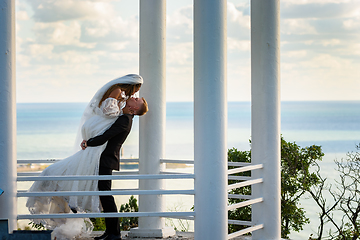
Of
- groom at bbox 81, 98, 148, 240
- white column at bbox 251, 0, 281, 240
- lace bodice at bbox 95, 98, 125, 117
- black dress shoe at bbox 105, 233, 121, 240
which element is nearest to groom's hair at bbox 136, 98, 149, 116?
groom at bbox 81, 98, 148, 240

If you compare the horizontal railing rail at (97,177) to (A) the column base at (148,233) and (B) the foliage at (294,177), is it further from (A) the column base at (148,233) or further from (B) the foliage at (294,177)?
(B) the foliage at (294,177)

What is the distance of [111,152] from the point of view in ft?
16.6

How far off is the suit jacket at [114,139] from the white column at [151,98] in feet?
1.90

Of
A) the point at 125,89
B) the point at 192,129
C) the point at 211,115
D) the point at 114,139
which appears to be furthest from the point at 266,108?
the point at 192,129

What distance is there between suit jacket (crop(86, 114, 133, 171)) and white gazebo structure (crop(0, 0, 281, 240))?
0.53 meters

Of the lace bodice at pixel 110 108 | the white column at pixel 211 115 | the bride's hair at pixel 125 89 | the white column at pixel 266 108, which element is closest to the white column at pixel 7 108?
the lace bodice at pixel 110 108

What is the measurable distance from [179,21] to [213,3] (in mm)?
30025

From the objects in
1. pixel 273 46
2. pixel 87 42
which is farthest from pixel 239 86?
pixel 273 46

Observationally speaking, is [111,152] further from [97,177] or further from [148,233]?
[148,233]

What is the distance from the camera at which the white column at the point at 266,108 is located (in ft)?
16.5

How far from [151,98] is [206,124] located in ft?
4.92

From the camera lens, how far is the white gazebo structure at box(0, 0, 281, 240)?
417 centimetres

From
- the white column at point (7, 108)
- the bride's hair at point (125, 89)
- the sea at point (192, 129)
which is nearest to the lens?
the white column at point (7, 108)

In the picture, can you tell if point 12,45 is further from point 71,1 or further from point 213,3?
point 71,1
